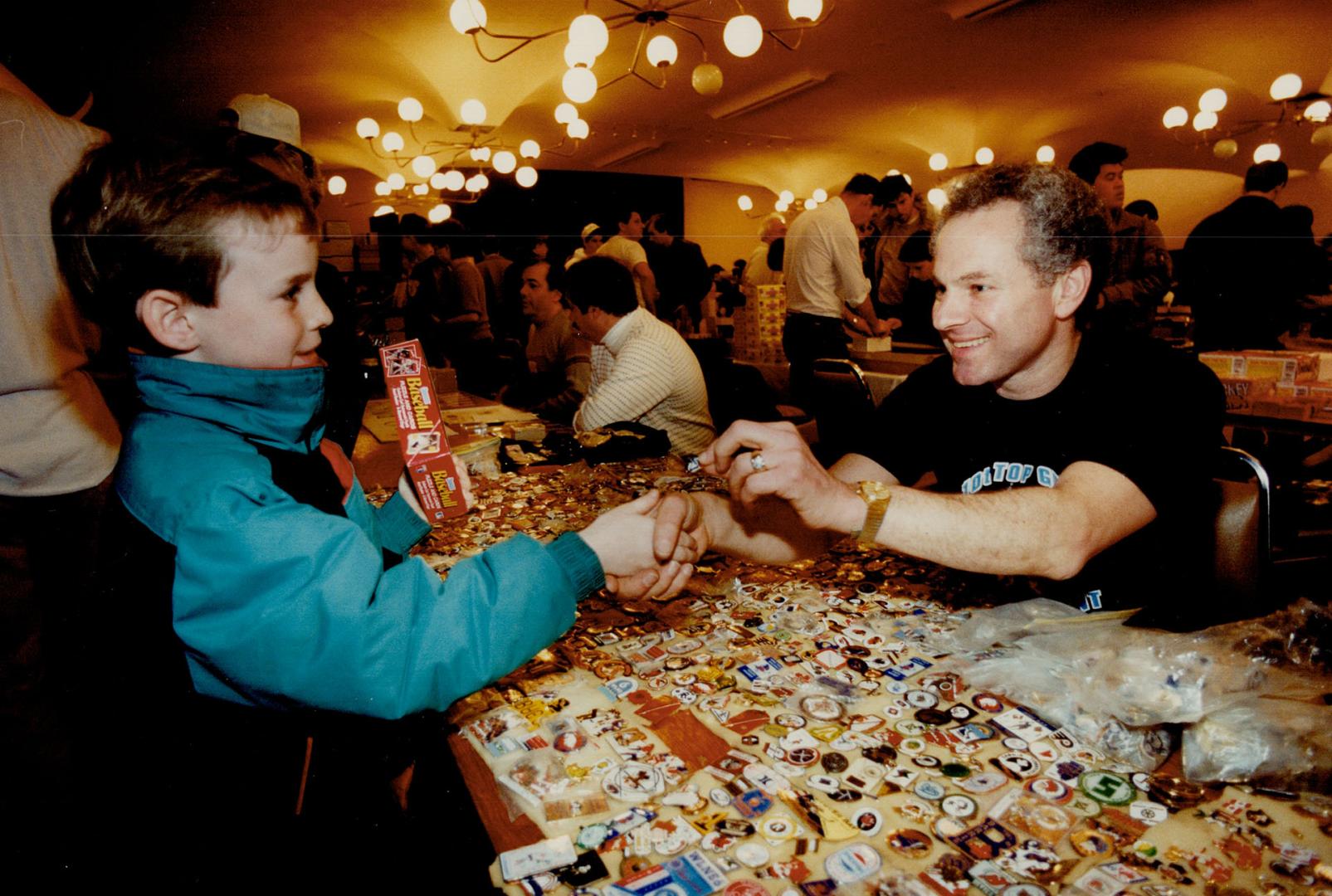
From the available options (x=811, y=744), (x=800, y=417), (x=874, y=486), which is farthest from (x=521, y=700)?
(x=800, y=417)

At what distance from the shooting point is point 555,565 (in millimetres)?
954

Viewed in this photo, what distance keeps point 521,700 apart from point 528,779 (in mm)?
202

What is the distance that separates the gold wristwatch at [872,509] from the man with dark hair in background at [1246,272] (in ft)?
15.2

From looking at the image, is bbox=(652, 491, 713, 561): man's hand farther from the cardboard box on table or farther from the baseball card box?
the cardboard box on table

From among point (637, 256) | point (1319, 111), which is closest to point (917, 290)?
point (637, 256)

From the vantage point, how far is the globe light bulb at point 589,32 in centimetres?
425

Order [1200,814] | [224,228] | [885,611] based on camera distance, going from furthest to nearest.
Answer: [885,611]
[224,228]
[1200,814]

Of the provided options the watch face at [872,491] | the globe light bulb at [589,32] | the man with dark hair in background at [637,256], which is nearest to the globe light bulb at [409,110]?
the man with dark hair in background at [637,256]

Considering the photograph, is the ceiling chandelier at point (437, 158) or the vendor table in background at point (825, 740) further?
the ceiling chandelier at point (437, 158)

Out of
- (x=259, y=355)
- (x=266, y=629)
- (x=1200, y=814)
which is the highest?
(x=259, y=355)

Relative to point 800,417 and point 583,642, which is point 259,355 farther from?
point 800,417

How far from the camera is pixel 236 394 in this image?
0.94 metres

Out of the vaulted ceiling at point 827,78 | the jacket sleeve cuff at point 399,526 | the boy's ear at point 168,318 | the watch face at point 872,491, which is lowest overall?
the jacket sleeve cuff at point 399,526

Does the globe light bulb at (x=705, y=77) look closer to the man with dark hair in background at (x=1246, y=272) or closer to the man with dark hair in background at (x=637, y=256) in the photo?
the man with dark hair in background at (x=637, y=256)
